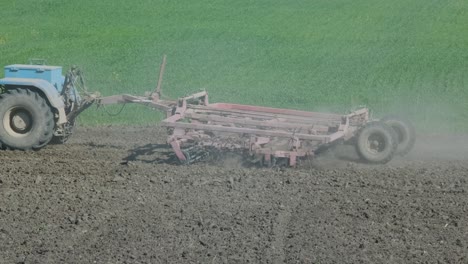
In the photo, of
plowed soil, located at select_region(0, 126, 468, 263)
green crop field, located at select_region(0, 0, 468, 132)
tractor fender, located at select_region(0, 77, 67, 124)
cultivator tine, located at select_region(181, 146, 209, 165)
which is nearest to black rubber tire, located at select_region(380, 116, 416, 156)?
plowed soil, located at select_region(0, 126, 468, 263)

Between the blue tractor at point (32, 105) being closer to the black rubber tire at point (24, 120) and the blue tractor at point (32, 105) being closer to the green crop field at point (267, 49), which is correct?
the black rubber tire at point (24, 120)


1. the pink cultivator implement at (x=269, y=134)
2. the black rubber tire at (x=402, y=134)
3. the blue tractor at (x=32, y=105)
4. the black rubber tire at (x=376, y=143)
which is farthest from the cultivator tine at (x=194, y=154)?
the black rubber tire at (x=402, y=134)

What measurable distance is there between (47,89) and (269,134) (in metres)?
3.80

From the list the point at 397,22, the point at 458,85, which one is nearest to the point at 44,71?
the point at 458,85

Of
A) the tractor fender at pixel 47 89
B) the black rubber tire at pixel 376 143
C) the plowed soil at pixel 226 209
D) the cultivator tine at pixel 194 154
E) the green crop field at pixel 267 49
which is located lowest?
the plowed soil at pixel 226 209

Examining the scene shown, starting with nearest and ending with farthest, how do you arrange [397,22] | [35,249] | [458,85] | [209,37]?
1. [35,249]
2. [458,85]
3. [209,37]
4. [397,22]

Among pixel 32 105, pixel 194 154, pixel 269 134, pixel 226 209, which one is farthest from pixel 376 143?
pixel 32 105

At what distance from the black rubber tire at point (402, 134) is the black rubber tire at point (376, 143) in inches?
32.1

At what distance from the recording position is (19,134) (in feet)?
47.7

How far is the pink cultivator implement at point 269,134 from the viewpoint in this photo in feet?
43.1

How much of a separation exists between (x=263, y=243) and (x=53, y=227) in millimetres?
2426

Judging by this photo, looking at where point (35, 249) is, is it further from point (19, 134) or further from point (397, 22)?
point (397, 22)

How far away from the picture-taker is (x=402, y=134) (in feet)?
47.0

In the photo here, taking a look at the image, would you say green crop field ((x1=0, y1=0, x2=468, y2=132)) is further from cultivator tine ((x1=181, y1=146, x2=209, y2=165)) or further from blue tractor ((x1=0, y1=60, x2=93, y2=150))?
cultivator tine ((x1=181, y1=146, x2=209, y2=165))
